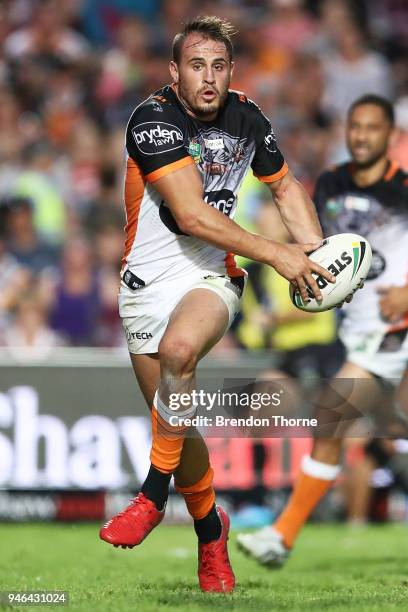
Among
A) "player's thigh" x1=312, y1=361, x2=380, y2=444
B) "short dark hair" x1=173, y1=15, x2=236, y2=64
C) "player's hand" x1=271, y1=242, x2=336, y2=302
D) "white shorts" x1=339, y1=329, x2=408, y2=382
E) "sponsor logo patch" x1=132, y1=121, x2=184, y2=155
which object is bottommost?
"player's thigh" x1=312, y1=361, x2=380, y2=444

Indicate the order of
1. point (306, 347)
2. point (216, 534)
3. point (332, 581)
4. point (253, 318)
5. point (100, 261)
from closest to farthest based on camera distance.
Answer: point (216, 534), point (332, 581), point (306, 347), point (253, 318), point (100, 261)

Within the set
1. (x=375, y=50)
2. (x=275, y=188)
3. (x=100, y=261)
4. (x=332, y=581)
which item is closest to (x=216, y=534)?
(x=332, y=581)

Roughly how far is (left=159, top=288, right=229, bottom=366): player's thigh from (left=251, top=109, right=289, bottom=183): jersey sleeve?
765 millimetres

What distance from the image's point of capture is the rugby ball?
18.5ft

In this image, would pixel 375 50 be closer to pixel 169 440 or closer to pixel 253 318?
pixel 253 318

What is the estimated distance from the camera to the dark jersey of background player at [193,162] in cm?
575

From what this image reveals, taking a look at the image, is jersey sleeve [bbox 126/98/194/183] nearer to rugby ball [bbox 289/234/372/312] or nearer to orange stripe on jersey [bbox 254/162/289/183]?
orange stripe on jersey [bbox 254/162/289/183]

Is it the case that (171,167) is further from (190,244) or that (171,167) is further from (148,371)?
(148,371)

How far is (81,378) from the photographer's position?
10.0 m

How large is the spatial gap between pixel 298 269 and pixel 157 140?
91 cm

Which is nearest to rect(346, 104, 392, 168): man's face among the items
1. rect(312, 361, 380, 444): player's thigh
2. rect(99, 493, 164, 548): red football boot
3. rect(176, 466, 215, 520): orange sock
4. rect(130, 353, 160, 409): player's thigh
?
rect(312, 361, 380, 444): player's thigh

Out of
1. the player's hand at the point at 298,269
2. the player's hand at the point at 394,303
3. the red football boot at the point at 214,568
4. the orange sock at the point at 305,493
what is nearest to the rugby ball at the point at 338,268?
the player's hand at the point at 298,269

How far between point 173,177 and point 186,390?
103cm

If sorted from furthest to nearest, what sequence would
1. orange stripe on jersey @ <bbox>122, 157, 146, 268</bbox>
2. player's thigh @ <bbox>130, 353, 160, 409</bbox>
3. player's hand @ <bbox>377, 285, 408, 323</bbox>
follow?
player's hand @ <bbox>377, 285, 408, 323</bbox> < player's thigh @ <bbox>130, 353, 160, 409</bbox> < orange stripe on jersey @ <bbox>122, 157, 146, 268</bbox>
